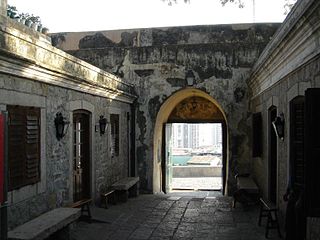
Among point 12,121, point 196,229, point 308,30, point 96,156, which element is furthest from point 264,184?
point 12,121

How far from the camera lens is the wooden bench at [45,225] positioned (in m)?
5.37

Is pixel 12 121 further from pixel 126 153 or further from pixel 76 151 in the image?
pixel 126 153

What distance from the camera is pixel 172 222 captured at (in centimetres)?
843

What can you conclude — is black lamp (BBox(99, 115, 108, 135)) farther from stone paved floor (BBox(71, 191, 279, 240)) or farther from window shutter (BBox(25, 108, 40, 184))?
window shutter (BBox(25, 108, 40, 184))

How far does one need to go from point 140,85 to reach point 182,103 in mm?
2611

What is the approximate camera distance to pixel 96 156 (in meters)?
9.47

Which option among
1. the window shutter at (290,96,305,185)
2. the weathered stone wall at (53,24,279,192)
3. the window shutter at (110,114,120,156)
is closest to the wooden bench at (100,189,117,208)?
the window shutter at (110,114,120,156)

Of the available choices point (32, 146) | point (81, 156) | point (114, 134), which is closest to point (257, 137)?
point (114, 134)

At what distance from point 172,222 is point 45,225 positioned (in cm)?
320

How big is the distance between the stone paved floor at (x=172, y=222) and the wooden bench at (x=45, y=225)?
0.56 meters

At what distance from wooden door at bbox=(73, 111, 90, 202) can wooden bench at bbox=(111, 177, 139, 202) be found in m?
1.27

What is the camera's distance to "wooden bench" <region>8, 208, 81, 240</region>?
5.37 metres

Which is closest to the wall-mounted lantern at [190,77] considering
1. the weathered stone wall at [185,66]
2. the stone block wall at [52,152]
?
the weathered stone wall at [185,66]

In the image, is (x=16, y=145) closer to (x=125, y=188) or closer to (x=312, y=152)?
(x=312, y=152)
